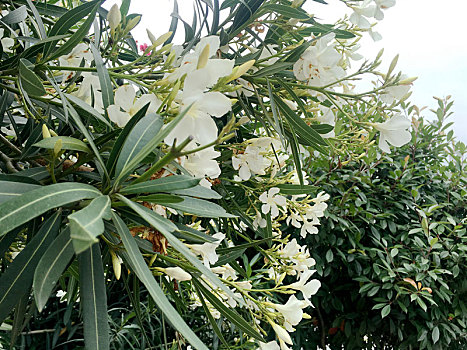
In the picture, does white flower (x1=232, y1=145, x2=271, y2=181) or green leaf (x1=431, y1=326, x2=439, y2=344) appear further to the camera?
green leaf (x1=431, y1=326, x2=439, y2=344)

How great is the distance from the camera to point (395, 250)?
2.19m

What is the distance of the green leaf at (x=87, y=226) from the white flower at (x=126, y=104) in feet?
0.66

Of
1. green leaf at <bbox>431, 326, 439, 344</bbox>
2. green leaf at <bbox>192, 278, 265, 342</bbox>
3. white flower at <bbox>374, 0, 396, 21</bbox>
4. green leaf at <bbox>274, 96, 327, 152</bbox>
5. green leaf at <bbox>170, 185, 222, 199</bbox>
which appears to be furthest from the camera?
green leaf at <bbox>431, 326, 439, 344</bbox>

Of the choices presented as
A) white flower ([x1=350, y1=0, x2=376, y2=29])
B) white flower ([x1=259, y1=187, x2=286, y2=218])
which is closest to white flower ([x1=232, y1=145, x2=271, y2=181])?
white flower ([x1=259, y1=187, x2=286, y2=218])

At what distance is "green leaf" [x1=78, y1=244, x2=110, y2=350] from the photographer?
1.25ft

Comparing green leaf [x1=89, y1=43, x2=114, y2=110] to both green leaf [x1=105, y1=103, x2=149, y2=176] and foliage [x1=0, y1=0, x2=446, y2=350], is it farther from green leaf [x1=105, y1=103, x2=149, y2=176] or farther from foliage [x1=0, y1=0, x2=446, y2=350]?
green leaf [x1=105, y1=103, x2=149, y2=176]

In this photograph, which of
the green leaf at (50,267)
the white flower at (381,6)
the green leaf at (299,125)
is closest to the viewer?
the green leaf at (50,267)

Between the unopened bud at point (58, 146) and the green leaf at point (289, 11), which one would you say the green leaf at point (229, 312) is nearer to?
the unopened bud at point (58, 146)

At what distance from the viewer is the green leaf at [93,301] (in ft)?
1.25

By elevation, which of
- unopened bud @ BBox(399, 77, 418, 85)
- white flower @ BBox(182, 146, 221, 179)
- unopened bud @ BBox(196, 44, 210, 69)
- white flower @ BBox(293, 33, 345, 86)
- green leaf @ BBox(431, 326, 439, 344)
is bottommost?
green leaf @ BBox(431, 326, 439, 344)

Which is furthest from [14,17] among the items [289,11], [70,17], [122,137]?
[289,11]

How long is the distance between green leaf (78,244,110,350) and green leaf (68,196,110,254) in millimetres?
121

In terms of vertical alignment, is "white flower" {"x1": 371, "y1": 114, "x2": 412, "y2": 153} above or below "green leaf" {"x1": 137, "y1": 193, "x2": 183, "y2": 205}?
above

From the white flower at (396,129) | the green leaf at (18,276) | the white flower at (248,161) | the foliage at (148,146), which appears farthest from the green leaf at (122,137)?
the white flower at (396,129)
